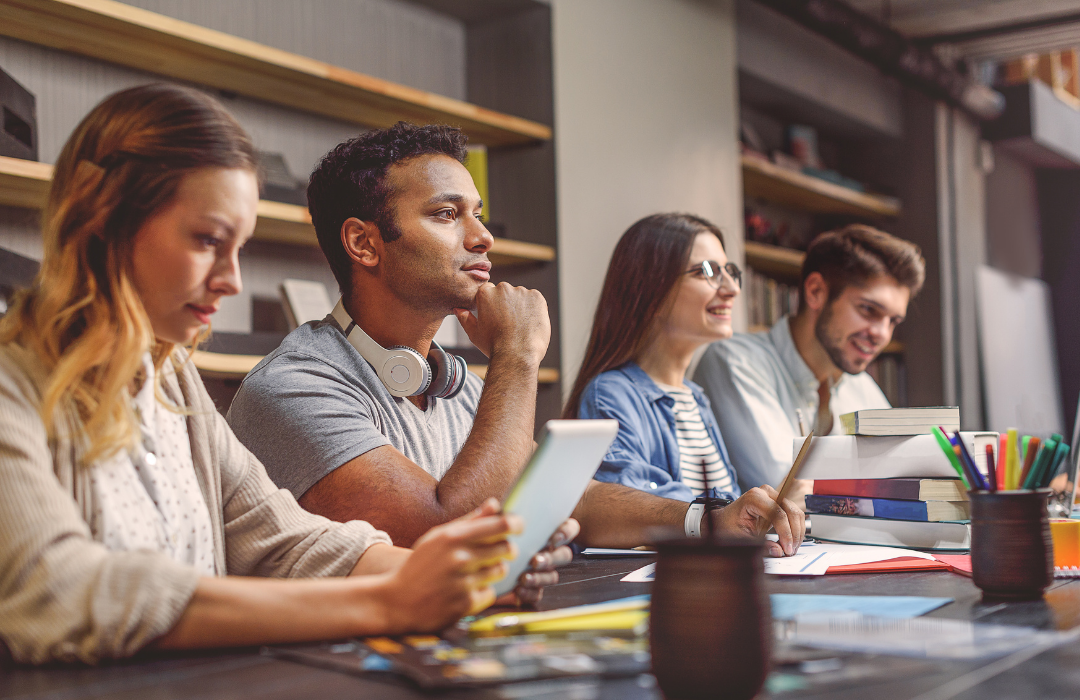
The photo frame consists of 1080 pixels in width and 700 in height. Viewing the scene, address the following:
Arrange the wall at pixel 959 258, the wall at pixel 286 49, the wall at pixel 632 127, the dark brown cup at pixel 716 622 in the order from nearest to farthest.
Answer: the dark brown cup at pixel 716 622, the wall at pixel 286 49, the wall at pixel 632 127, the wall at pixel 959 258

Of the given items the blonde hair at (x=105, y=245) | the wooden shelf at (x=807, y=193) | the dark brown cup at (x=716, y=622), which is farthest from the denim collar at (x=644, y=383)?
the wooden shelf at (x=807, y=193)

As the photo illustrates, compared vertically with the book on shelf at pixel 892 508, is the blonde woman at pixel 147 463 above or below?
above

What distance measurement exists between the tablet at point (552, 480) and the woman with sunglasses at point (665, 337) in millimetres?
1096

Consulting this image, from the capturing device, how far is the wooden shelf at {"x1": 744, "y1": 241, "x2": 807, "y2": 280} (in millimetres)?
4316

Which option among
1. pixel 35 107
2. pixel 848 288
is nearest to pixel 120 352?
pixel 35 107

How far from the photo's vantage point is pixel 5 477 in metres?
0.79

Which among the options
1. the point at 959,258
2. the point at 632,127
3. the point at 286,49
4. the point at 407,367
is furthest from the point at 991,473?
the point at 959,258

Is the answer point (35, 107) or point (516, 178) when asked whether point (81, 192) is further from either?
point (516, 178)

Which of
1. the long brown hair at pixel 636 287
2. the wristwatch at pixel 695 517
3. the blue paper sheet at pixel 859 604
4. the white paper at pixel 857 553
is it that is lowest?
the white paper at pixel 857 553

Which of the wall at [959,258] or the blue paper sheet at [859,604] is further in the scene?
the wall at [959,258]

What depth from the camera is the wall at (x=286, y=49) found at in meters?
2.35

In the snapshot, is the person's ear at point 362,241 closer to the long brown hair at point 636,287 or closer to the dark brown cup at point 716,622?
the long brown hair at point 636,287

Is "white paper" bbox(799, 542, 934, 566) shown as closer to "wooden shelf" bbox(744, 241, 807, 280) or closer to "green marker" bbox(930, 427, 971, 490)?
"green marker" bbox(930, 427, 971, 490)

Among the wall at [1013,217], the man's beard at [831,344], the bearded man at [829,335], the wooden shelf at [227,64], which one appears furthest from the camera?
the wall at [1013,217]
